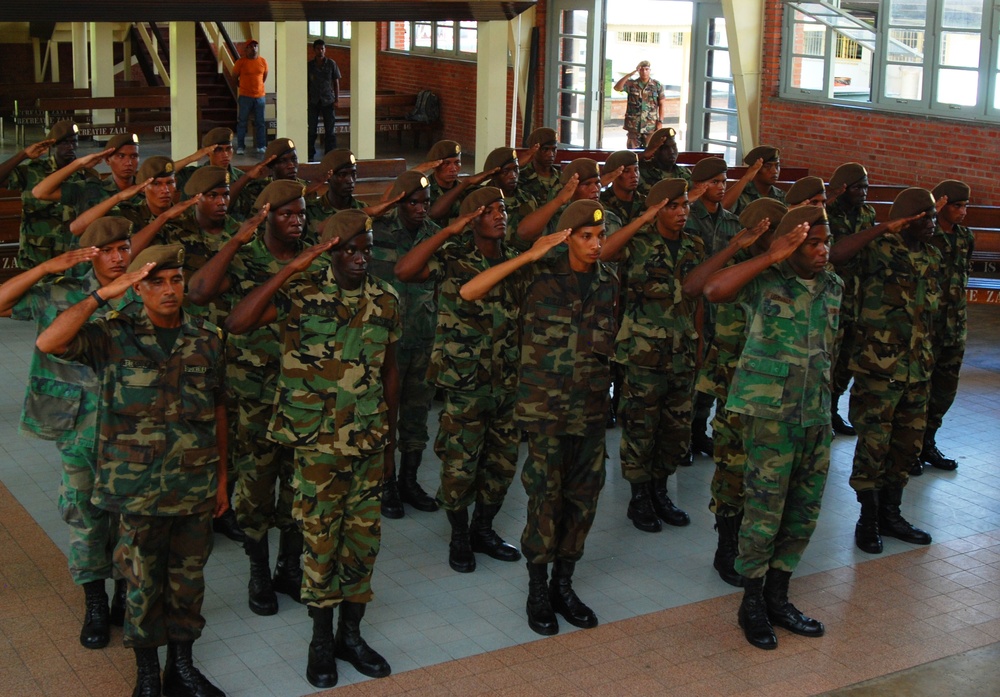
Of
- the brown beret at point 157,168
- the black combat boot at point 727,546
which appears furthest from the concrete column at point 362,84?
the black combat boot at point 727,546

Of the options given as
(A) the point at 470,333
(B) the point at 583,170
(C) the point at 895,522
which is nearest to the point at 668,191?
(B) the point at 583,170

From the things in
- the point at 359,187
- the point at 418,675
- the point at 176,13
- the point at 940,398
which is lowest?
the point at 418,675

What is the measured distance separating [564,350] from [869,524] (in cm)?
221

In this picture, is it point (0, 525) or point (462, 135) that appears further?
point (462, 135)

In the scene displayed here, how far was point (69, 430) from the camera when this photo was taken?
545 cm

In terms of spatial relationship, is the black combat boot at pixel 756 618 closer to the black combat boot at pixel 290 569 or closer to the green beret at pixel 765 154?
the black combat boot at pixel 290 569

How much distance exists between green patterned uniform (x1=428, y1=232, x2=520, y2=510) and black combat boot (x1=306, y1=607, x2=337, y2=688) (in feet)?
4.18

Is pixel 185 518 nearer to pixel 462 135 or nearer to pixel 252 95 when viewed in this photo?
pixel 252 95

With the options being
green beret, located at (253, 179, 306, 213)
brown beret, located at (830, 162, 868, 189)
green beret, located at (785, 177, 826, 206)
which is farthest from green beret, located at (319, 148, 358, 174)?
brown beret, located at (830, 162, 868, 189)

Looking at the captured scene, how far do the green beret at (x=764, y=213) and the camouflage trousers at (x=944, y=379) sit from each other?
7.24 ft

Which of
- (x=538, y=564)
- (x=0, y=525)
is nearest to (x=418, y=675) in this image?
(x=538, y=564)

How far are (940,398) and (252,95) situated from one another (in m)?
13.1

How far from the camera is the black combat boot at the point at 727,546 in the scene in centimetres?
642

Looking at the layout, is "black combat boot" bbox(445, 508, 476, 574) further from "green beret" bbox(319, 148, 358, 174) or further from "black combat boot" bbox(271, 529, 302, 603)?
"green beret" bbox(319, 148, 358, 174)
